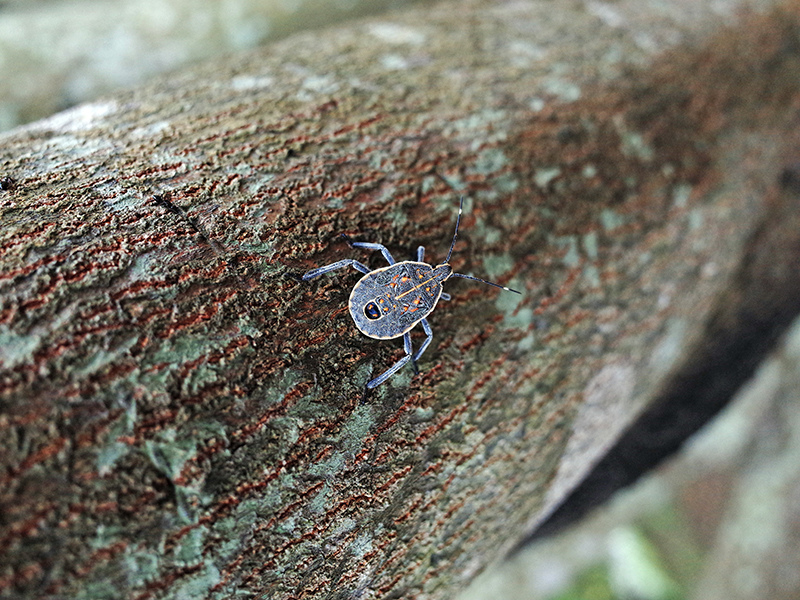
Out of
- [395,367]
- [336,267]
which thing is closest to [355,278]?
[336,267]

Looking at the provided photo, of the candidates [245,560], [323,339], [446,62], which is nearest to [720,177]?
[446,62]

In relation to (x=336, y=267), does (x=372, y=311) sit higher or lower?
lower

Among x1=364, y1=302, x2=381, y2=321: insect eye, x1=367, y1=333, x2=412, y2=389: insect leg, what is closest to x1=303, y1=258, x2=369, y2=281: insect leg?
x1=364, y1=302, x2=381, y2=321: insect eye

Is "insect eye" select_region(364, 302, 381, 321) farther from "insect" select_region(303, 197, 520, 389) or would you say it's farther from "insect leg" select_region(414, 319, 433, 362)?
"insect leg" select_region(414, 319, 433, 362)

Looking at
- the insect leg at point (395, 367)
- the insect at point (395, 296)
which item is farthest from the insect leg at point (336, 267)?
the insect leg at point (395, 367)

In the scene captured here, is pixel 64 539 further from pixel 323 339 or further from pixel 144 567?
pixel 323 339

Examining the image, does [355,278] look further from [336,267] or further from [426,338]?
[426,338]
